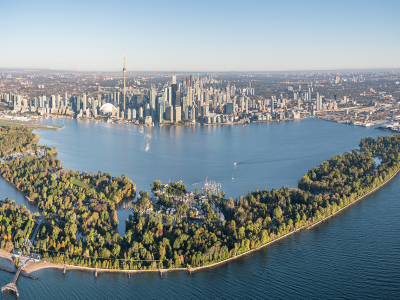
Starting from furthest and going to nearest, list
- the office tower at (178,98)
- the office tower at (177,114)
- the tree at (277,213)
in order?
the office tower at (178,98) → the office tower at (177,114) → the tree at (277,213)

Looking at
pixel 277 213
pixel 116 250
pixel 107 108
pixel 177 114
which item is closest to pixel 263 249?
pixel 277 213

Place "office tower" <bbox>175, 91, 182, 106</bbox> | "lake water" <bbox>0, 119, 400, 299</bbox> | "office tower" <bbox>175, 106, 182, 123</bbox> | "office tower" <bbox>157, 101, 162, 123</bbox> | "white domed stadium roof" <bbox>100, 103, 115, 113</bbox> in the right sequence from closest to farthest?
"lake water" <bbox>0, 119, 400, 299</bbox> → "office tower" <bbox>157, 101, 162, 123</bbox> → "office tower" <bbox>175, 106, 182, 123</bbox> → "office tower" <bbox>175, 91, 182, 106</bbox> → "white domed stadium roof" <bbox>100, 103, 115, 113</bbox>

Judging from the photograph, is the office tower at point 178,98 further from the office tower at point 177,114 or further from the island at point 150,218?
the island at point 150,218

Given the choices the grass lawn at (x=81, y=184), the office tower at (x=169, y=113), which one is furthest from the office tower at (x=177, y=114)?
the grass lawn at (x=81, y=184)

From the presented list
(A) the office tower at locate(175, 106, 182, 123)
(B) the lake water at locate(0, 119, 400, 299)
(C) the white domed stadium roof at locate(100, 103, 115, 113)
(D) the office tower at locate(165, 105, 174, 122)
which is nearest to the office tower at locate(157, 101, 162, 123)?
(D) the office tower at locate(165, 105, 174, 122)

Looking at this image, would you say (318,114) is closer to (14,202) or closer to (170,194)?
(170,194)

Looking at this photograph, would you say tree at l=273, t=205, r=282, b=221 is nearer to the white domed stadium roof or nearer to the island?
the island

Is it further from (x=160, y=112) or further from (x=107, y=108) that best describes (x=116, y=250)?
(x=107, y=108)
